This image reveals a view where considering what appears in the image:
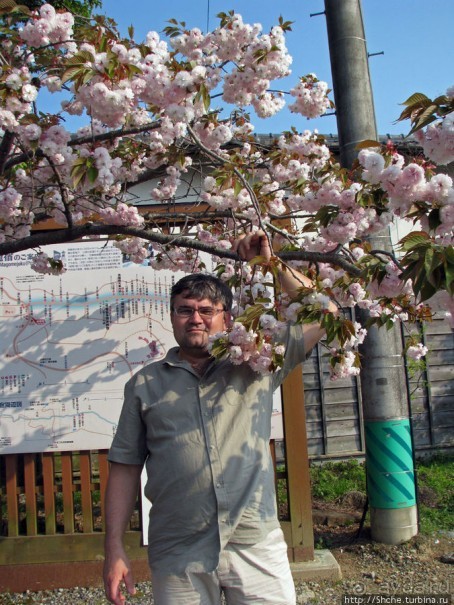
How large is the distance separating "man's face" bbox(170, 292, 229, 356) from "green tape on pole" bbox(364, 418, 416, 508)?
2481 millimetres

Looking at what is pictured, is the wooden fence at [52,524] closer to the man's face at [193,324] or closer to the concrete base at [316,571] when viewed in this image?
the concrete base at [316,571]

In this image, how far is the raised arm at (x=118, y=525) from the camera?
191cm

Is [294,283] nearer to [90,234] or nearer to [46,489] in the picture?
[90,234]

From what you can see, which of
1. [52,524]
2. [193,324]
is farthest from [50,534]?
[193,324]

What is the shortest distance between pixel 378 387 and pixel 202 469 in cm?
257

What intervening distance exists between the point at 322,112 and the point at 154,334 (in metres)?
1.80

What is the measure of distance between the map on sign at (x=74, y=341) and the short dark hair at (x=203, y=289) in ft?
6.19

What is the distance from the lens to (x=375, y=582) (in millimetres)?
3654

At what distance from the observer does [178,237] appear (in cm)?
281

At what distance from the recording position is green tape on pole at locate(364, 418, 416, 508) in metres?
4.11

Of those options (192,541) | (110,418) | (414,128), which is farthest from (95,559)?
(414,128)

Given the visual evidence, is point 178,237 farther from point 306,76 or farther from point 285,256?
point 306,76

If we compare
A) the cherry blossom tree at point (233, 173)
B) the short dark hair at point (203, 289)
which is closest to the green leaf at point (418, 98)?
the cherry blossom tree at point (233, 173)

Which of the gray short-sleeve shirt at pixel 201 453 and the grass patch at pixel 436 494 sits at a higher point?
the gray short-sleeve shirt at pixel 201 453
